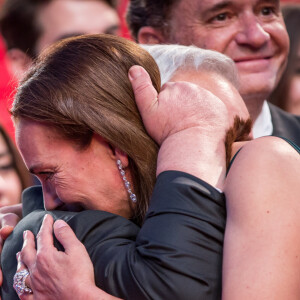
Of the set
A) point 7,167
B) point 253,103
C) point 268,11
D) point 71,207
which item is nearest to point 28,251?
point 71,207

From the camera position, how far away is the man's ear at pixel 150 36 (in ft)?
9.77

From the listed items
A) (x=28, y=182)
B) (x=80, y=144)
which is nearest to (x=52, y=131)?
(x=80, y=144)

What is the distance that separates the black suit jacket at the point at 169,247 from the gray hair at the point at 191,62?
1.42 ft

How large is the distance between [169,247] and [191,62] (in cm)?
66

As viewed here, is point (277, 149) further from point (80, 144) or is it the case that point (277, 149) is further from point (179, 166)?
point (80, 144)

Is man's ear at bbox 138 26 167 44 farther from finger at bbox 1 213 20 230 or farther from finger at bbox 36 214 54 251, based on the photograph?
finger at bbox 36 214 54 251

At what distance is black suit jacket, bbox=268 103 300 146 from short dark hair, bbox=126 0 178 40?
0.66m

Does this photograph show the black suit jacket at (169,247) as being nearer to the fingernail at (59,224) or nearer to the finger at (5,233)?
the fingernail at (59,224)

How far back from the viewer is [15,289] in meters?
1.73

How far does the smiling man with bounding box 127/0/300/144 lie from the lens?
280 cm

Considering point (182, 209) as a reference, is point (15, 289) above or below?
below

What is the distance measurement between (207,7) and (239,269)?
1.65 m

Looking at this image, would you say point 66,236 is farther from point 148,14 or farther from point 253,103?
point 148,14

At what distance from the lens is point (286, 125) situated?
2957 mm
